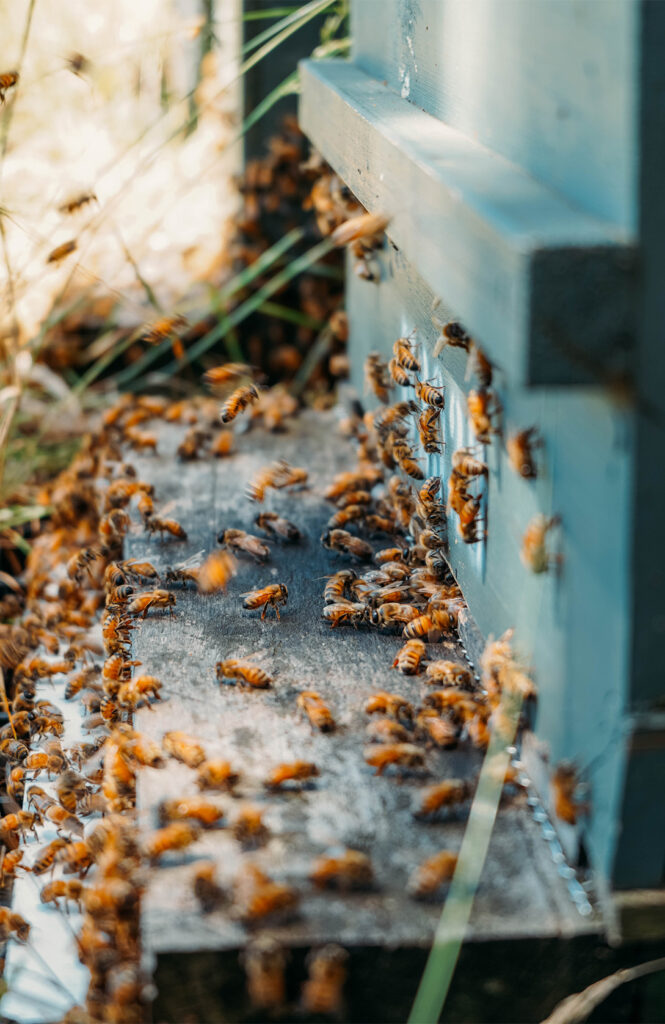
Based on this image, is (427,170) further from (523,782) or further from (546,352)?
(523,782)

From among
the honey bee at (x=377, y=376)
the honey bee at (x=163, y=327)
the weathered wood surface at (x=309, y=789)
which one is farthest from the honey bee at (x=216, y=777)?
the honey bee at (x=163, y=327)

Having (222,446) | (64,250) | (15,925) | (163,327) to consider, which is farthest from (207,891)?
(222,446)

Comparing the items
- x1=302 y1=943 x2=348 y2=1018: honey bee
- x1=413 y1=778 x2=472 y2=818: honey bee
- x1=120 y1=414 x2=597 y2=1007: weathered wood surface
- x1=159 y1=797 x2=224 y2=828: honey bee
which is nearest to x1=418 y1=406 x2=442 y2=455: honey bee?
x1=120 y1=414 x2=597 y2=1007: weathered wood surface

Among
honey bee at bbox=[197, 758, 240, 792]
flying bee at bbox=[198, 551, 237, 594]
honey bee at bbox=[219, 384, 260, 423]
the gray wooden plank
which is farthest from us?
honey bee at bbox=[219, 384, 260, 423]

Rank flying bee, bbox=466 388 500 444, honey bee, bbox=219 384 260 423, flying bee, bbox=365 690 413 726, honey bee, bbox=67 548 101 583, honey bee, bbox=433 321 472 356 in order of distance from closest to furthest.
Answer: flying bee, bbox=466 388 500 444 → flying bee, bbox=365 690 413 726 → honey bee, bbox=433 321 472 356 → honey bee, bbox=219 384 260 423 → honey bee, bbox=67 548 101 583

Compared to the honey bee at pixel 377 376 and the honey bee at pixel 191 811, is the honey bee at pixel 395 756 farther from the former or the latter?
the honey bee at pixel 377 376

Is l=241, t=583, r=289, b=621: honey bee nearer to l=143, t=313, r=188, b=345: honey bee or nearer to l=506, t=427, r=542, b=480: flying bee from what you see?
l=506, t=427, r=542, b=480: flying bee

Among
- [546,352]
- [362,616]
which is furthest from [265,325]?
[546,352]
